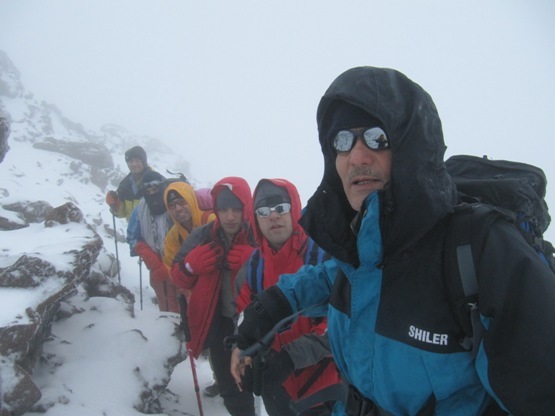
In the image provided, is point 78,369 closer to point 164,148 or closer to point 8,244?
point 8,244

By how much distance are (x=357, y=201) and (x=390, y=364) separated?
82 cm

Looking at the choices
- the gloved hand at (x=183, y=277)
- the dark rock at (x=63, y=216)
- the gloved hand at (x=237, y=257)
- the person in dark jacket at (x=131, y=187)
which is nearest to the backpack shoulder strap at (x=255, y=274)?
the gloved hand at (x=237, y=257)

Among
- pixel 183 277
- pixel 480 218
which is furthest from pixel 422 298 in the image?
pixel 183 277

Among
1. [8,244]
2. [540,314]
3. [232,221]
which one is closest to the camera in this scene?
[540,314]

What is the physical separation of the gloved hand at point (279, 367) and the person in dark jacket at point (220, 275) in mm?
1418

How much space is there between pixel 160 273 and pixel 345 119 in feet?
19.5

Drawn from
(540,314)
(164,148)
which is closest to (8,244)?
(540,314)

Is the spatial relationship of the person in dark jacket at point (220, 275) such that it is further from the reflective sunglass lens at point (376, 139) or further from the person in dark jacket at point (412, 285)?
the reflective sunglass lens at point (376, 139)

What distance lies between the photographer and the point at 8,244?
17.8 ft

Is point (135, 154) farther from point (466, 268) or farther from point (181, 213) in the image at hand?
point (466, 268)

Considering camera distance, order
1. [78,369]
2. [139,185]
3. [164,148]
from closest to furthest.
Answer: [78,369] → [139,185] → [164,148]

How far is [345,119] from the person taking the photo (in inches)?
73.6

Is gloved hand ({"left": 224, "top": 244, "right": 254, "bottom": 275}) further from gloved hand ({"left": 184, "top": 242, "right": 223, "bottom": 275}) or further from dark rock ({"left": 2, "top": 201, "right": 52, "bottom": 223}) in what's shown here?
dark rock ({"left": 2, "top": 201, "right": 52, "bottom": 223})

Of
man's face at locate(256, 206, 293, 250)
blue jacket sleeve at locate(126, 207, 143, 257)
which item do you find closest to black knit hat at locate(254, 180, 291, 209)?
man's face at locate(256, 206, 293, 250)
